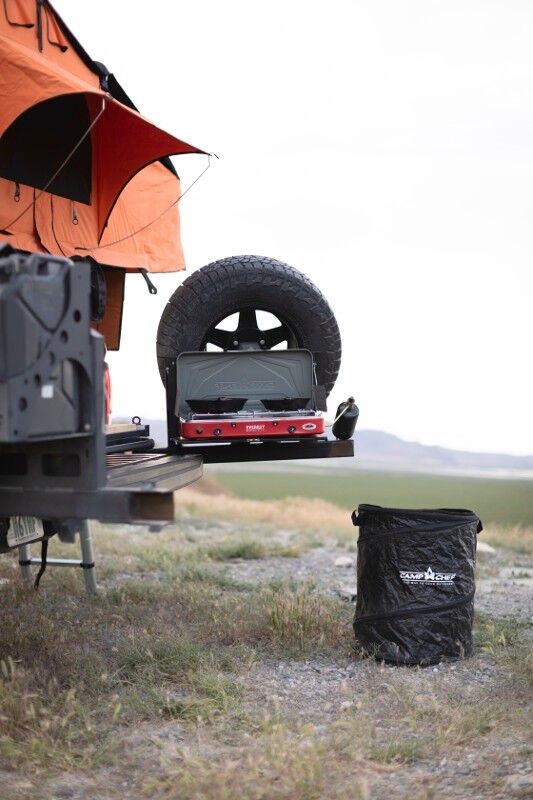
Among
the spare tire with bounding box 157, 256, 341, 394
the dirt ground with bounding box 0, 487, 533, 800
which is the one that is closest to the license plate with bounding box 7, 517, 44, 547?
the dirt ground with bounding box 0, 487, 533, 800

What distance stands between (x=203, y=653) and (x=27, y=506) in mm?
1767

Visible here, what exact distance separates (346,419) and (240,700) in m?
2.41

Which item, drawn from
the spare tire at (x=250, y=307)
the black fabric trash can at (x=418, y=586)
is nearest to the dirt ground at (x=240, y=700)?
the black fabric trash can at (x=418, y=586)

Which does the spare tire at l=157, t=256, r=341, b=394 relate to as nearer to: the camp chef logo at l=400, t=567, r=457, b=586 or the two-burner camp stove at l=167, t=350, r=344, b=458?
the two-burner camp stove at l=167, t=350, r=344, b=458

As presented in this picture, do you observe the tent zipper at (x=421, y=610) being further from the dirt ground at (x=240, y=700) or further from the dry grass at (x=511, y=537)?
the dry grass at (x=511, y=537)

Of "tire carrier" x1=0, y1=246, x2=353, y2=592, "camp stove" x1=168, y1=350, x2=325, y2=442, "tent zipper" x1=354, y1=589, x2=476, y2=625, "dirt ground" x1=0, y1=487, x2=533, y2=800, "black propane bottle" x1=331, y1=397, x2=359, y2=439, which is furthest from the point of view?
"black propane bottle" x1=331, y1=397, x2=359, y2=439

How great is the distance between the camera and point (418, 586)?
18.3ft

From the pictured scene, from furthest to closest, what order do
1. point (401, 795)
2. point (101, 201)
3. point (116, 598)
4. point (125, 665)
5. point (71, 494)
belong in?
point (101, 201), point (116, 598), point (125, 665), point (71, 494), point (401, 795)

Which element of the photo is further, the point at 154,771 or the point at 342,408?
the point at 342,408

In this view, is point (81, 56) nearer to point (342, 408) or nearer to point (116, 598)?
point (342, 408)

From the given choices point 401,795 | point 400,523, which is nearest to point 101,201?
point 400,523

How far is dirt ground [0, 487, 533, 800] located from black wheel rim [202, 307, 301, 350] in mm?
1985

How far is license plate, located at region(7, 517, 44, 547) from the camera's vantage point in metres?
5.59

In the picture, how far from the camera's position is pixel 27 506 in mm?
4242
